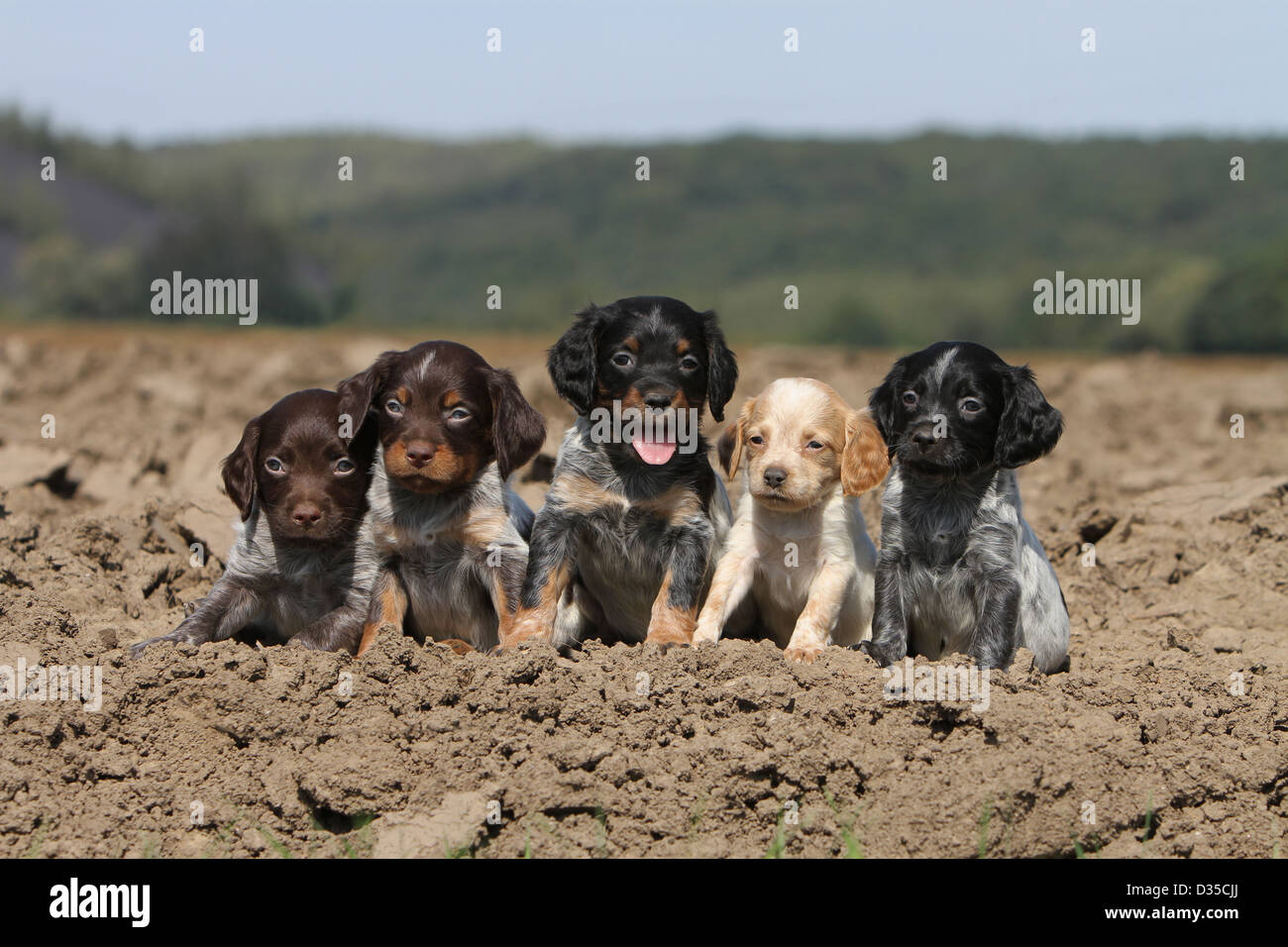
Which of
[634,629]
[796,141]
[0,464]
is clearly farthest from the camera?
[796,141]

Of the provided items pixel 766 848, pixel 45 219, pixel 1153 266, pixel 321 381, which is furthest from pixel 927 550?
pixel 45 219

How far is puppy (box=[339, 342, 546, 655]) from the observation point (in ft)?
20.5

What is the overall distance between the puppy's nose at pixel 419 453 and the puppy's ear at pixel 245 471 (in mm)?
977

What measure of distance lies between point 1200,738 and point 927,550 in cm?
141

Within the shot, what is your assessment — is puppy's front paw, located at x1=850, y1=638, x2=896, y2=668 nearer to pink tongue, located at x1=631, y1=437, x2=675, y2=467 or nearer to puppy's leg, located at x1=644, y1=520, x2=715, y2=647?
puppy's leg, located at x1=644, y1=520, x2=715, y2=647

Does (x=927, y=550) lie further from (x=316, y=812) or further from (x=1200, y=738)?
(x=316, y=812)

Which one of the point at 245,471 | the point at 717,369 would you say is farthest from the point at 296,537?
the point at 717,369

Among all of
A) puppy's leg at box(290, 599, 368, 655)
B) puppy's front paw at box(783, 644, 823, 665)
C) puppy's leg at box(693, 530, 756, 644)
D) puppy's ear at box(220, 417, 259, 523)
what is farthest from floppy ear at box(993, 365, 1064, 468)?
puppy's ear at box(220, 417, 259, 523)

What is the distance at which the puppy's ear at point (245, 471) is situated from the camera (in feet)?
21.5

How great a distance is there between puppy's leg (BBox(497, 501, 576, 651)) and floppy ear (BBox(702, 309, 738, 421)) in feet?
2.92

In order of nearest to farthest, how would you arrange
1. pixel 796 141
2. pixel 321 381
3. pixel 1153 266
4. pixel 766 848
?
pixel 766 848
pixel 321 381
pixel 1153 266
pixel 796 141

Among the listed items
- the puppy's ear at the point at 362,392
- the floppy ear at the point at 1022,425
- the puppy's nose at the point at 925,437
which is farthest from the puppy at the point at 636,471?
the floppy ear at the point at 1022,425

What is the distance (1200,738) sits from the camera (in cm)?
567

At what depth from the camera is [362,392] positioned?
645 centimetres
